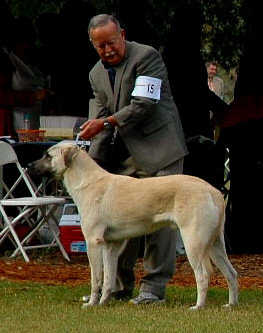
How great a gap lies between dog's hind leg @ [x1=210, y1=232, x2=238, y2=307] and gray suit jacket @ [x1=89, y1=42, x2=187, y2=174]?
0.68 meters

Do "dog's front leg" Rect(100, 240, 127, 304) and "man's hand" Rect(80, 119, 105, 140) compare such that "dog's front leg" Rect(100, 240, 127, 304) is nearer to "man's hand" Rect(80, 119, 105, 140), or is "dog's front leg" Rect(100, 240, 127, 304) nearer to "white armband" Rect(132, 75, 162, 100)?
"man's hand" Rect(80, 119, 105, 140)

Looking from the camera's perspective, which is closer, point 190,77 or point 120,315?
point 120,315

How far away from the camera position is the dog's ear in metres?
8.65

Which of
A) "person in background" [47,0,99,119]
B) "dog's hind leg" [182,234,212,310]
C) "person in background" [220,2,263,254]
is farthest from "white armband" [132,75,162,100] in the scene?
"person in background" [47,0,99,119]

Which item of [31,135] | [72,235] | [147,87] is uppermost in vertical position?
[147,87]

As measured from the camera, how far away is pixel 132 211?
8469 mm

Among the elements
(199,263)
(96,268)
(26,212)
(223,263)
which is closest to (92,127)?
(96,268)

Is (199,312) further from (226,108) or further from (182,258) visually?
(226,108)

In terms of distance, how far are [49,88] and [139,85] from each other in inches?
294

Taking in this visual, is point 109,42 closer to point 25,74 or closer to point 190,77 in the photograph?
point 190,77

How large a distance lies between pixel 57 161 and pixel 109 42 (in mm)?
942

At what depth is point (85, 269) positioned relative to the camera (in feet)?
38.9

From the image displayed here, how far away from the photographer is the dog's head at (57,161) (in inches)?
341

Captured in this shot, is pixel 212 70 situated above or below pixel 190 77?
below
